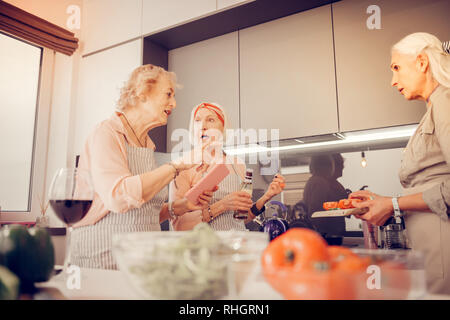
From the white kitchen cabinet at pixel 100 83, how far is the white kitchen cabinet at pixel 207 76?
351 mm

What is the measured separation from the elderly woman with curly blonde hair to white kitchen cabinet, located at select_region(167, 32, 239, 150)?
112 centimetres

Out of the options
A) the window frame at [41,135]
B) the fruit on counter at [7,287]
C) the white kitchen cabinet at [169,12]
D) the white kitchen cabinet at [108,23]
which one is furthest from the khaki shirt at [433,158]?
the window frame at [41,135]

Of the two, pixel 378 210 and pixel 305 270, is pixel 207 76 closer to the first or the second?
pixel 378 210

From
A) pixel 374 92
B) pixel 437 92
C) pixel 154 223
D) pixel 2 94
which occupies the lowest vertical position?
pixel 154 223

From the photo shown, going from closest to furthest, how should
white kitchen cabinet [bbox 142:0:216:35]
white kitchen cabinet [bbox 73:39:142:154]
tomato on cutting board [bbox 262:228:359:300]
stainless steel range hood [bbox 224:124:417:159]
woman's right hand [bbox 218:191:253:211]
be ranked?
1. tomato on cutting board [bbox 262:228:359:300]
2. woman's right hand [bbox 218:191:253:211]
3. stainless steel range hood [bbox 224:124:417:159]
4. white kitchen cabinet [bbox 142:0:216:35]
5. white kitchen cabinet [bbox 73:39:142:154]

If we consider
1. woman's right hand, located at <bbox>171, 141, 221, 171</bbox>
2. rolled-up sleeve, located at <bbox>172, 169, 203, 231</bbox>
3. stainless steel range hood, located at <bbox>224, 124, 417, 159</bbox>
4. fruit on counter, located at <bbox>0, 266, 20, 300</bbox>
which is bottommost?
fruit on counter, located at <bbox>0, 266, 20, 300</bbox>

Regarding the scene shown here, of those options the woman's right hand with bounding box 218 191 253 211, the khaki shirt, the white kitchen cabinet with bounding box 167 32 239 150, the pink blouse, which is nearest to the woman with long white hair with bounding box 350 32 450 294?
the khaki shirt

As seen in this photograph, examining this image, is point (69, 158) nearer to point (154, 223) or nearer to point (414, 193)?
point (154, 223)

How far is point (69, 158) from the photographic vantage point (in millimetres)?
2900

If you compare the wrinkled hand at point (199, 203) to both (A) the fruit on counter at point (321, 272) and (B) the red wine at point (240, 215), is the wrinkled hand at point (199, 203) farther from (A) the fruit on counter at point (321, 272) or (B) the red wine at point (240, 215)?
(A) the fruit on counter at point (321, 272)

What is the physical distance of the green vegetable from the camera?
44 cm

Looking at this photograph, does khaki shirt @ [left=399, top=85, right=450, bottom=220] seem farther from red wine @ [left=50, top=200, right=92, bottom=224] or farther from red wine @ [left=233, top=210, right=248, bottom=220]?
red wine @ [left=50, top=200, right=92, bottom=224]
